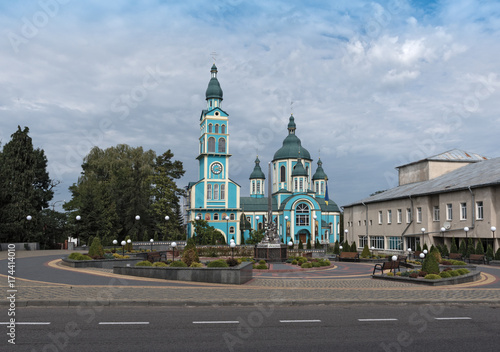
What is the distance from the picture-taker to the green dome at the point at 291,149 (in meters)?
86.2

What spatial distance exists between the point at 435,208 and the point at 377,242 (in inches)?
423

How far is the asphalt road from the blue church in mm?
47129

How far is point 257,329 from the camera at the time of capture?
949 cm

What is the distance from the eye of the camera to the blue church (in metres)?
69.9

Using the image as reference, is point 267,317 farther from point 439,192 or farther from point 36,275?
point 439,192

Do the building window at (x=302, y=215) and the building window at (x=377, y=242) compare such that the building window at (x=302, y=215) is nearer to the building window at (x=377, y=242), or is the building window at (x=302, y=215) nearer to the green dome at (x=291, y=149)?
the green dome at (x=291, y=149)

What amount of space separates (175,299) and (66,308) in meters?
2.76

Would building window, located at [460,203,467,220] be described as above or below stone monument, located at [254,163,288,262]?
above

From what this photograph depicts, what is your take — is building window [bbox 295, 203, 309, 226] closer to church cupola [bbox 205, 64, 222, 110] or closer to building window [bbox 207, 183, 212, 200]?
building window [bbox 207, 183, 212, 200]

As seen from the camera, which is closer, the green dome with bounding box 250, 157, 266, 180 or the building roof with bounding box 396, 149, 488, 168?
the building roof with bounding box 396, 149, 488, 168

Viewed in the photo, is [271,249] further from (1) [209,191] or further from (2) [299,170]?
(2) [299,170]

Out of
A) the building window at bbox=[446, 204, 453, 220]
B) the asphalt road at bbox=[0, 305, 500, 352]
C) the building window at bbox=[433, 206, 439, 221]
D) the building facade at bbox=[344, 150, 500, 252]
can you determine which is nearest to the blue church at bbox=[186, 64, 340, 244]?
the building facade at bbox=[344, 150, 500, 252]

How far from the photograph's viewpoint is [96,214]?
50344 millimetres

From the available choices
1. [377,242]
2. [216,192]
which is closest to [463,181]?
[377,242]
